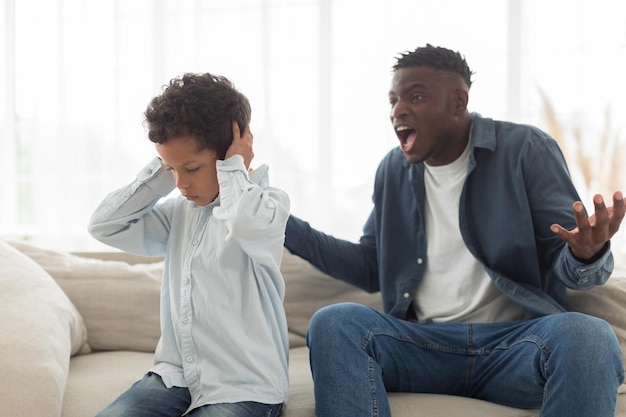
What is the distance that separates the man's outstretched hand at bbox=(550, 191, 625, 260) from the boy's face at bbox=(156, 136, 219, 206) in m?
0.74

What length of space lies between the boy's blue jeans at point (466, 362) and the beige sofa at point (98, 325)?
6 cm

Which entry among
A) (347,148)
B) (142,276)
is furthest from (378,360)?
Answer: (347,148)

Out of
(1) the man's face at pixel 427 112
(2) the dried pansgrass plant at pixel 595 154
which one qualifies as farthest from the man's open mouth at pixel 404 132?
(2) the dried pansgrass plant at pixel 595 154

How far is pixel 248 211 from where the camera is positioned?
4.78ft

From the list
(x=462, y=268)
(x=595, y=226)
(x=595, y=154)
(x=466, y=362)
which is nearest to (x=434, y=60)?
(x=462, y=268)

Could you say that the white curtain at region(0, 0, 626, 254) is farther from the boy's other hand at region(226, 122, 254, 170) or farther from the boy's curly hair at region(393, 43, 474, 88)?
the boy's other hand at region(226, 122, 254, 170)

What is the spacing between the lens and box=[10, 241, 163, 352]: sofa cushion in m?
2.13

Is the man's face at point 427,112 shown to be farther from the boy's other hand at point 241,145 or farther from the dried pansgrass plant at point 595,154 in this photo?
the dried pansgrass plant at point 595,154

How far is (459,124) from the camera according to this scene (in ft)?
6.53

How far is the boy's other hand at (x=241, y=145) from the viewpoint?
1.55 meters

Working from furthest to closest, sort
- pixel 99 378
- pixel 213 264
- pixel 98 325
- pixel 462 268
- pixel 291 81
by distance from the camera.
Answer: pixel 291 81
pixel 98 325
pixel 462 268
pixel 99 378
pixel 213 264

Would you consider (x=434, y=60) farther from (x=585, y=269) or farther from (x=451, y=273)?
(x=585, y=269)

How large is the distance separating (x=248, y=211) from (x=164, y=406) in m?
0.43

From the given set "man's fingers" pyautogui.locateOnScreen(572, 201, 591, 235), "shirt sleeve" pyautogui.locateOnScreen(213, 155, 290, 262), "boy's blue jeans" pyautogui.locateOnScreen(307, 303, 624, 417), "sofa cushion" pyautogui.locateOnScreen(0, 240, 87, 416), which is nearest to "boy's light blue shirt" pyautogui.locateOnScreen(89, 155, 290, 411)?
"shirt sleeve" pyautogui.locateOnScreen(213, 155, 290, 262)
